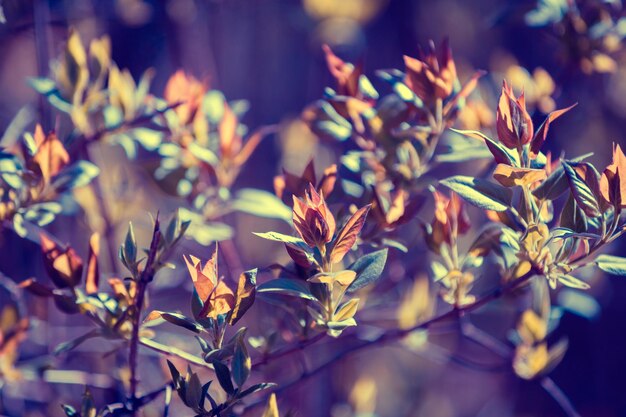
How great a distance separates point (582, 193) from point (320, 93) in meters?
1.46

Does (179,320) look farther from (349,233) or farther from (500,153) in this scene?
(500,153)

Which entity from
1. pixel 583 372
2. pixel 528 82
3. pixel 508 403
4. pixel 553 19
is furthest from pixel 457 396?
pixel 553 19

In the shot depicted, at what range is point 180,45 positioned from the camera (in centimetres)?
175

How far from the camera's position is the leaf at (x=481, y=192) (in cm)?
64

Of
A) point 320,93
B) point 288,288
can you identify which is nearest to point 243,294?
point 288,288

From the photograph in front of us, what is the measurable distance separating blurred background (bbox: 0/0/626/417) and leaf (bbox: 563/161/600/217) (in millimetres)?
730

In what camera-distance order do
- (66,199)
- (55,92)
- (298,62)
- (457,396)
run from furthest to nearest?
1. (298,62)
2. (457,396)
3. (66,199)
4. (55,92)

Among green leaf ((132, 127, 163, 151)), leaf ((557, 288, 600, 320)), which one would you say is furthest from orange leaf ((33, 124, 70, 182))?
leaf ((557, 288, 600, 320))

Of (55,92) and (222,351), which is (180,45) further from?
(222,351)

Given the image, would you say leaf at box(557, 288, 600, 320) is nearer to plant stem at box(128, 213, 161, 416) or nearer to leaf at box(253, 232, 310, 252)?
leaf at box(253, 232, 310, 252)

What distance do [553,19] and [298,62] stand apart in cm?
113

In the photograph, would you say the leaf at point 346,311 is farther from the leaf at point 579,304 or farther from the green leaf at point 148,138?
the leaf at point 579,304

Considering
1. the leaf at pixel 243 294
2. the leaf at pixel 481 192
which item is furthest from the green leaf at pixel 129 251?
the leaf at pixel 481 192

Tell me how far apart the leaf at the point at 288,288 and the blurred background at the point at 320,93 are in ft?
2.26
